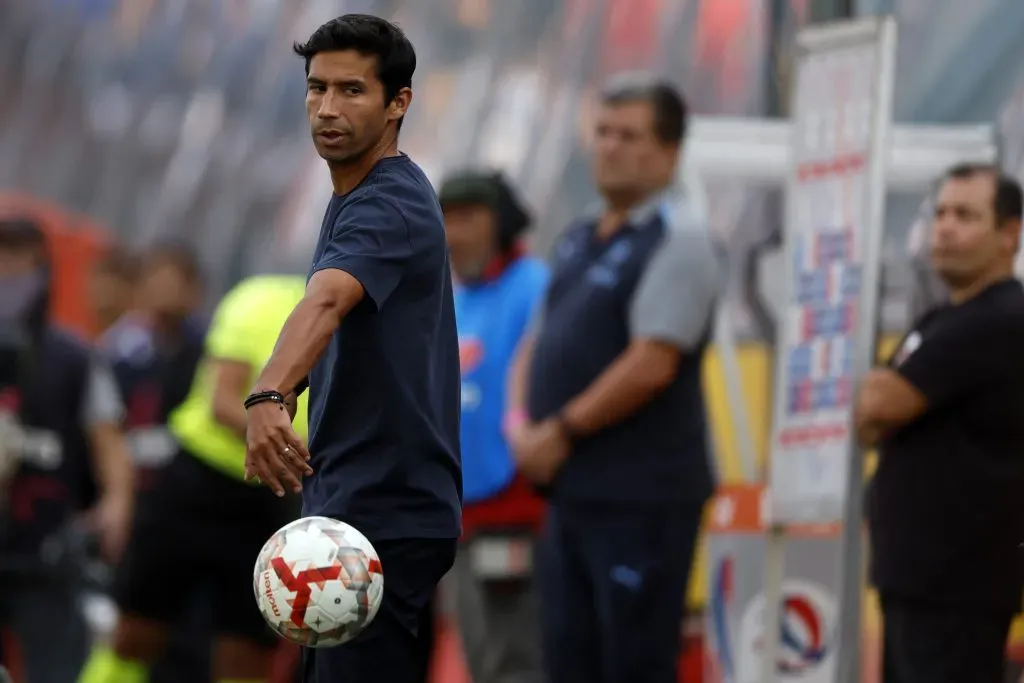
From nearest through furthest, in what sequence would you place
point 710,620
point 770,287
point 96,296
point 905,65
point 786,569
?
point 786,569 → point 770,287 → point 710,620 → point 96,296 → point 905,65

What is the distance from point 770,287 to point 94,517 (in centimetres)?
482

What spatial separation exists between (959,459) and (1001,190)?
831mm

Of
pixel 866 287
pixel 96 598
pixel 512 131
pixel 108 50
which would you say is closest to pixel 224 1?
pixel 108 50

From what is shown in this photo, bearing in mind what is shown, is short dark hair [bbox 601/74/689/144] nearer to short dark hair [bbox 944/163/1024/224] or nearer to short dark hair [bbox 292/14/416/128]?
short dark hair [bbox 944/163/1024/224]

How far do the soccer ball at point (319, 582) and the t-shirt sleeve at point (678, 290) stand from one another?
103 inches

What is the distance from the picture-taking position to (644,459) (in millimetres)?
6562

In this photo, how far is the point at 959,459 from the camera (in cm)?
587

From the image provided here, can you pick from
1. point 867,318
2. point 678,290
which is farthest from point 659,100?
point 867,318

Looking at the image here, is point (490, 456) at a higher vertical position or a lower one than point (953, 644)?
higher

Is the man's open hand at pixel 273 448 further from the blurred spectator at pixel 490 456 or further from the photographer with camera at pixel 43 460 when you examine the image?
the photographer with camera at pixel 43 460

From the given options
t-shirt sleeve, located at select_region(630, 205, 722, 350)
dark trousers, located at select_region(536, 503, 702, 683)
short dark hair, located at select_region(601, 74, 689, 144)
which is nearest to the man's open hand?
dark trousers, located at select_region(536, 503, 702, 683)

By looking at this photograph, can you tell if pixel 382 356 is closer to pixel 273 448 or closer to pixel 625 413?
pixel 273 448

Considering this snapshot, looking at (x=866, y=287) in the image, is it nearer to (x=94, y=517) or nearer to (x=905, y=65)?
(x=94, y=517)

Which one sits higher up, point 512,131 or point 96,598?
point 512,131
